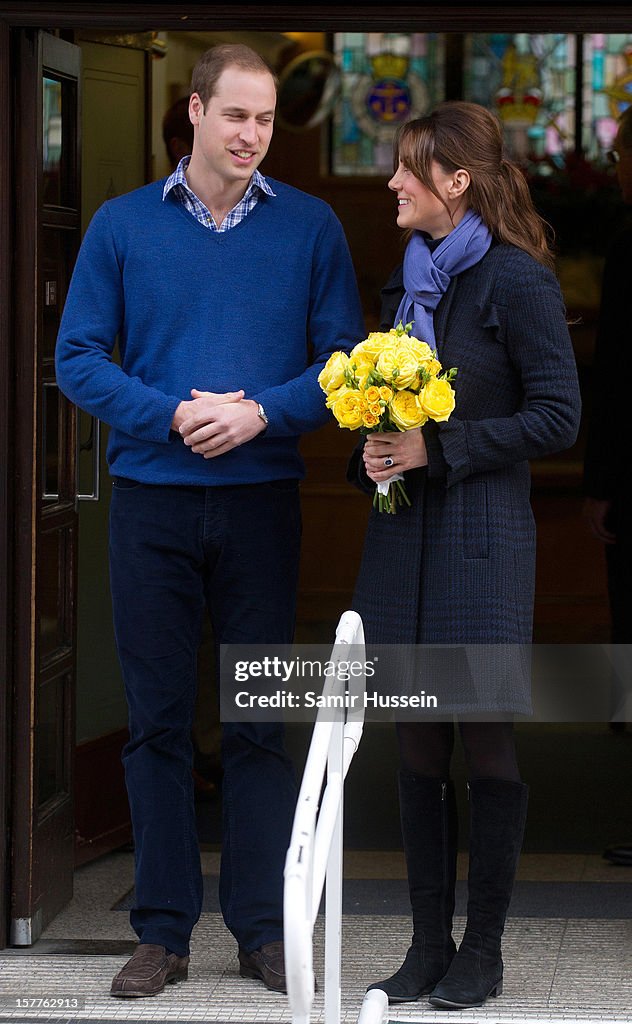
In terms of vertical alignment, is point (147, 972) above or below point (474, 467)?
below

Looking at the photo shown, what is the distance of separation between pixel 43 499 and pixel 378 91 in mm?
6411

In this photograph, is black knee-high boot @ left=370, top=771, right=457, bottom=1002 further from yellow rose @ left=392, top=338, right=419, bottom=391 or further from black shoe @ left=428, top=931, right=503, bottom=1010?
yellow rose @ left=392, top=338, right=419, bottom=391

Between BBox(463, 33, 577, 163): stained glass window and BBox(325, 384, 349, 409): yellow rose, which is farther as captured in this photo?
BBox(463, 33, 577, 163): stained glass window

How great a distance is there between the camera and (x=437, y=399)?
2.93m

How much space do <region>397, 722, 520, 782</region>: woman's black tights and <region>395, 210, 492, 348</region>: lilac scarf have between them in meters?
0.80

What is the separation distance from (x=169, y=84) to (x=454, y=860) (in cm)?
494

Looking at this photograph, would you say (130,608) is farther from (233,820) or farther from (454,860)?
(454,860)

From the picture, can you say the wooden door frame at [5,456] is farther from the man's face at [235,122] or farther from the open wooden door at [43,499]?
the man's face at [235,122]

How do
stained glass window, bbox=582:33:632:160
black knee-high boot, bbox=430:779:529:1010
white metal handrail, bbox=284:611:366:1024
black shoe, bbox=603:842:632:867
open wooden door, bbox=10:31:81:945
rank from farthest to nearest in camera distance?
stained glass window, bbox=582:33:632:160, black shoe, bbox=603:842:632:867, open wooden door, bbox=10:31:81:945, black knee-high boot, bbox=430:779:529:1010, white metal handrail, bbox=284:611:366:1024

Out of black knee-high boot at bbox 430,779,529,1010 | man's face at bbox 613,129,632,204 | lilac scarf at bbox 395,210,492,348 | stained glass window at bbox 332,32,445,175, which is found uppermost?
stained glass window at bbox 332,32,445,175

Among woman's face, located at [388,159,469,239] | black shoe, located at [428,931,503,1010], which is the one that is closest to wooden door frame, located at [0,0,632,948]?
woman's face, located at [388,159,469,239]

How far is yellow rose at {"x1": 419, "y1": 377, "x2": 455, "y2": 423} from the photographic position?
2924 millimetres

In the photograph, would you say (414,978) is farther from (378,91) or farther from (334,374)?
(378,91)

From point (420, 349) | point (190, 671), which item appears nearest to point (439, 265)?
point (420, 349)
